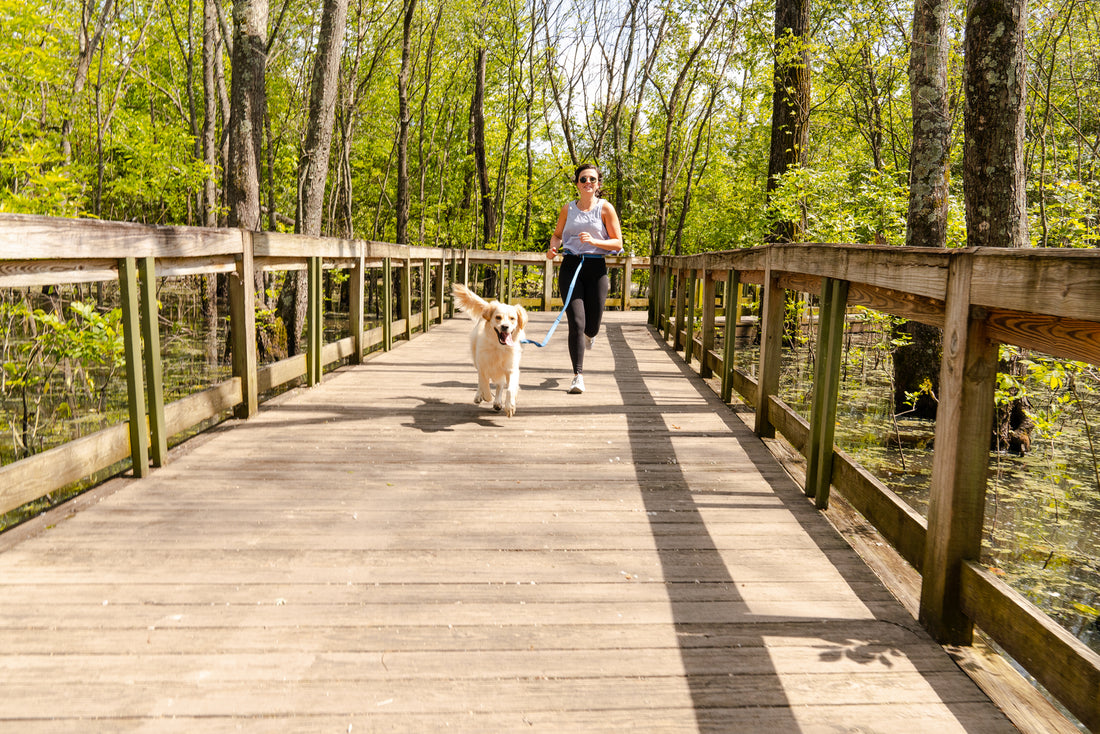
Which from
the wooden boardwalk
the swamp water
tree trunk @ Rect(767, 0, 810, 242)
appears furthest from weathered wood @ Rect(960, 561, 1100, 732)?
tree trunk @ Rect(767, 0, 810, 242)

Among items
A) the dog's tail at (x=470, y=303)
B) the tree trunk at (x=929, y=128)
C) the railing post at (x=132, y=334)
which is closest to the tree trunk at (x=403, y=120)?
the tree trunk at (x=929, y=128)

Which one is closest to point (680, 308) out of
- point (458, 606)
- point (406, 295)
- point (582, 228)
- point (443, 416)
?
point (406, 295)

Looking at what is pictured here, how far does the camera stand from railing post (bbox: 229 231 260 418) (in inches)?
209

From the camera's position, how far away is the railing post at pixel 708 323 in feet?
25.7

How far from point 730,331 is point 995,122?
2.86m

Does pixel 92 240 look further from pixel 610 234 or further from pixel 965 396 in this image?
pixel 610 234

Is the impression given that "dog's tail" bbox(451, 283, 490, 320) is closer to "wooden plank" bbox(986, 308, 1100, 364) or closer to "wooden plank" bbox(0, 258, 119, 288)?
"wooden plank" bbox(0, 258, 119, 288)

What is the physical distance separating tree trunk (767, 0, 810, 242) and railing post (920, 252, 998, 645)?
10.4m

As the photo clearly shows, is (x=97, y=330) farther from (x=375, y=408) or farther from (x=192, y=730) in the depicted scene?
(x=192, y=730)

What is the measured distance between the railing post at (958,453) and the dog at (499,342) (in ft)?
11.3

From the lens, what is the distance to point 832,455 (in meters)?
3.77

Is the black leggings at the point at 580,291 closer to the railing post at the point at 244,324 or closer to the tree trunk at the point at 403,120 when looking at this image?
the railing post at the point at 244,324

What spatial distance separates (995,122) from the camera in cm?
649

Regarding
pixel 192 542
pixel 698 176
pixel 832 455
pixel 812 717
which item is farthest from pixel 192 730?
pixel 698 176
